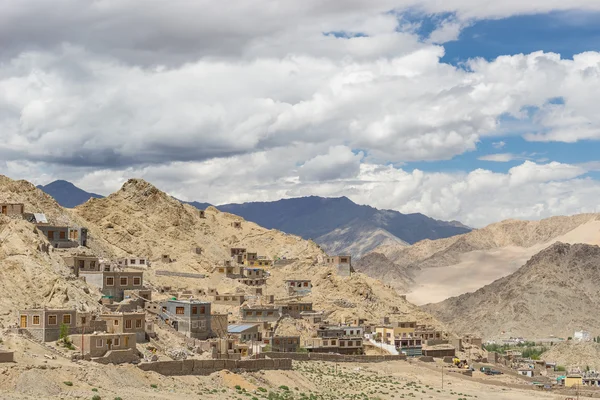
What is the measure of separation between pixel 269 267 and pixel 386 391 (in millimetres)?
62264

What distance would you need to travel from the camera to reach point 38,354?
68938 mm

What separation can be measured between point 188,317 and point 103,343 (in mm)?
21906

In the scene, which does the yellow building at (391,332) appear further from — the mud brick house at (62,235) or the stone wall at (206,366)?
the mud brick house at (62,235)

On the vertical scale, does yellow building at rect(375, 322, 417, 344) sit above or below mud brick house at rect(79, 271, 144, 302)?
below

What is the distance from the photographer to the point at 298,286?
14162 cm

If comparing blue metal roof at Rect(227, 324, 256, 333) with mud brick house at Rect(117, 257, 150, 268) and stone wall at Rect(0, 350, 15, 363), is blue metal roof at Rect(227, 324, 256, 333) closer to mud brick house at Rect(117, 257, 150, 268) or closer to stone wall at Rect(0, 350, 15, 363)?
mud brick house at Rect(117, 257, 150, 268)

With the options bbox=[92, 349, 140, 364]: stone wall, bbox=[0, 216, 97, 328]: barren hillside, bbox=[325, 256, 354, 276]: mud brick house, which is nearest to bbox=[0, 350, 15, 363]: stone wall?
bbox=[92, 349, 140, 364]: stone wall

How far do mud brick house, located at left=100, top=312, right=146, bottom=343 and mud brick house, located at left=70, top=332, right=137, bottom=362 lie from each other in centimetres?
234

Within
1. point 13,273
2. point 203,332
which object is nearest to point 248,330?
point 203,332

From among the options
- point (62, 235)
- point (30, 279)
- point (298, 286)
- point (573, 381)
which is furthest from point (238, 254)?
point (30, 279)

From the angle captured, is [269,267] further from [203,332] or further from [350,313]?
[203,332]

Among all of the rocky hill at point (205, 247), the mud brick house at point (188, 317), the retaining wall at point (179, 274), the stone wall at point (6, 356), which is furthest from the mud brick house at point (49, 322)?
the retaining wall at point (179, 274)

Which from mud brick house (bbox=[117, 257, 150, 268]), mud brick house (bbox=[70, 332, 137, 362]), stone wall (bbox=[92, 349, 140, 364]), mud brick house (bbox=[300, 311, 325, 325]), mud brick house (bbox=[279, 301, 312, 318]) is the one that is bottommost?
stone wall (bbox=[92, 349, 140, 364])

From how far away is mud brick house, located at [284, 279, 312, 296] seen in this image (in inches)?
5492
